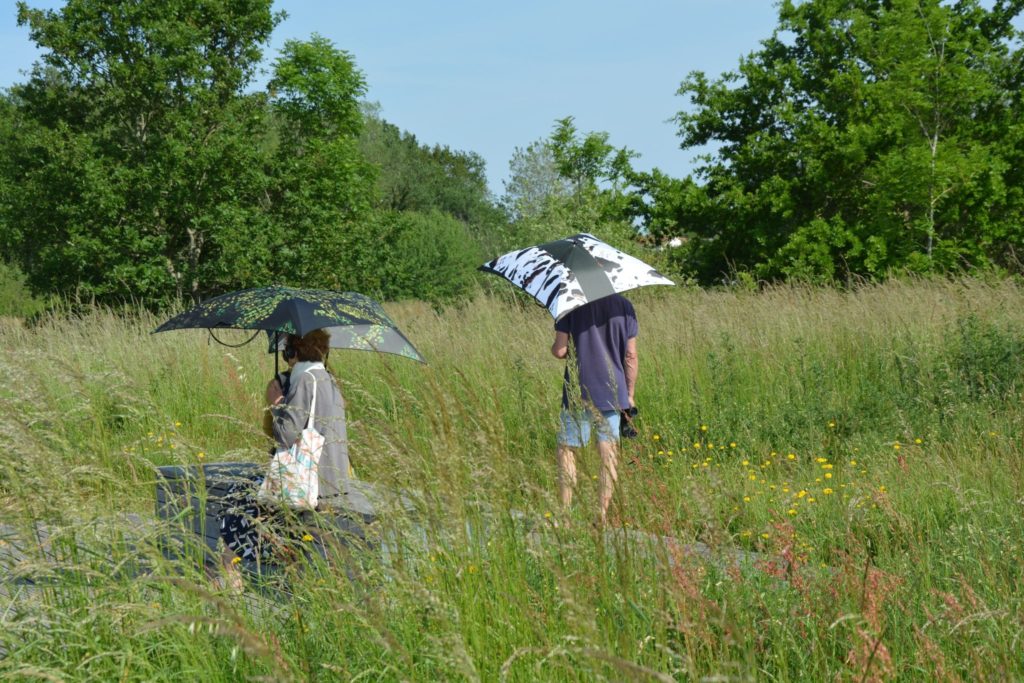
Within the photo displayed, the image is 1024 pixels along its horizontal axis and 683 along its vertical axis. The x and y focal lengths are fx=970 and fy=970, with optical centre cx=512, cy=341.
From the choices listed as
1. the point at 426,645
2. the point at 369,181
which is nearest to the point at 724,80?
the point at 369,181

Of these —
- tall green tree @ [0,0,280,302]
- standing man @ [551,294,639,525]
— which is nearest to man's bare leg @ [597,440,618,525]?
standing man @ [551,294,639,525]

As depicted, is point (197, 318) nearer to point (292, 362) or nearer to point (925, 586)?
point (292, 362)

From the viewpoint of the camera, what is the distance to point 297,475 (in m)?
3.83

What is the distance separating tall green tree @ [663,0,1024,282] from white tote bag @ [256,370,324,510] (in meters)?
20.3

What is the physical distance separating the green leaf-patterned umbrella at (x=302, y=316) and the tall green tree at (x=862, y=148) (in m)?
19.1

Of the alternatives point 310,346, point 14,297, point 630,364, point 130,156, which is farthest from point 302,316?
point 14,297

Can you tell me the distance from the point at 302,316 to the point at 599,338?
1.95m

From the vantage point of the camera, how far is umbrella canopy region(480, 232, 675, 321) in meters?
5.90

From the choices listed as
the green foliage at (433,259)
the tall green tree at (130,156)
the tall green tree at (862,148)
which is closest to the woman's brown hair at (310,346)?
the tall green tree at (862,148)

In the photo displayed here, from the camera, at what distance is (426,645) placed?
285 centimetres

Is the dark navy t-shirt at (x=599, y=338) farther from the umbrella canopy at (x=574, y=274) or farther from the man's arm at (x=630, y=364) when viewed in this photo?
the umbrella canopy at (x=574, y=274)

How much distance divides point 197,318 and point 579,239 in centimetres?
252

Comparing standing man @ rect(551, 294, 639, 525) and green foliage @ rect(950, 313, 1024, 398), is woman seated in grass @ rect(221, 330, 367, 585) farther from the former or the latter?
green foliage @ rect(950, 313, 1024, 398)

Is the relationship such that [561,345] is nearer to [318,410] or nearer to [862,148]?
[318,410]
